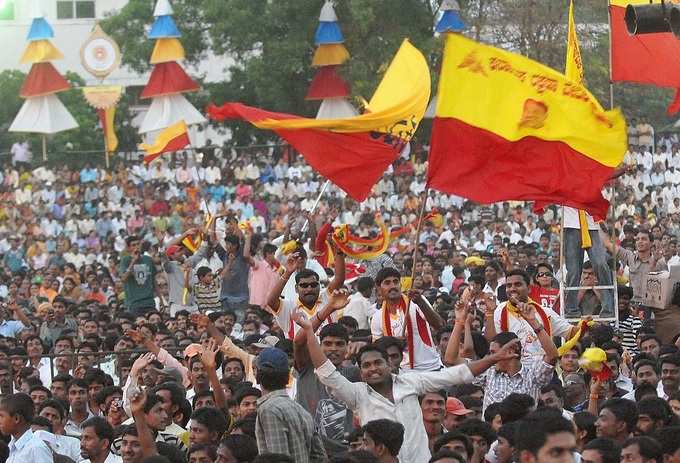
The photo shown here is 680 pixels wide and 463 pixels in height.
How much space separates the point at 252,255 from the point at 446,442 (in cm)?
887

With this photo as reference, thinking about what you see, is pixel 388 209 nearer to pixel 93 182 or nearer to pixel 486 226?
pixel 486 226

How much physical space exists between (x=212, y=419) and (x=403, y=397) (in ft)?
4.12

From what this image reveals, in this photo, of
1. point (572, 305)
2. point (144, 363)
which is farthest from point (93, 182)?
point (144, 363)

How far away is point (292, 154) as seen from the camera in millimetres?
38719

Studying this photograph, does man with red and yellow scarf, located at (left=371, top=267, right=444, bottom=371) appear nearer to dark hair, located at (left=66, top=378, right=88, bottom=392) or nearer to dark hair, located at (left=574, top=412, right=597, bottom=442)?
dark hair, located at (left=66, top=378, right=88, bottom=392)

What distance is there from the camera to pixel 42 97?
1597 inches

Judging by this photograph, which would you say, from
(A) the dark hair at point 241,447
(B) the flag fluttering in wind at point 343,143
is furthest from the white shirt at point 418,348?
(A) the dark hair at point 241,447

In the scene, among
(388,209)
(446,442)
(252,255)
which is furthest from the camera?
(388,209)

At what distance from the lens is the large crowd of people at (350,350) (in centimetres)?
1007

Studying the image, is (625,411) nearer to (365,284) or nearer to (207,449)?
(207,449)

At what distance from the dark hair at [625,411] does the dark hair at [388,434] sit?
53.9 inches

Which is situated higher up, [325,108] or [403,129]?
[325,108]

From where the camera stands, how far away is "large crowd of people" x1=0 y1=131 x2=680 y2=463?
33.0ft

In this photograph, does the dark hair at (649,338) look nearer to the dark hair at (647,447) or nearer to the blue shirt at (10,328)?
the dark hair at (647,447)
